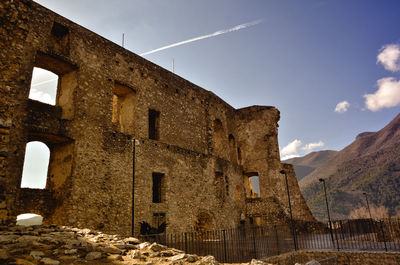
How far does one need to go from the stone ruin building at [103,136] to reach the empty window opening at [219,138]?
1.34 m

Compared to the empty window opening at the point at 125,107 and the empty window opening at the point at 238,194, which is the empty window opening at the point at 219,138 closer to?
the empty window opening at the point at 238,194

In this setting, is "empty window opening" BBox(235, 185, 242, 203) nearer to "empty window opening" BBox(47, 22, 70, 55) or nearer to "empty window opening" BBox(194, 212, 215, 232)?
"empty window opening" BBox(194, 212, 215, 232)

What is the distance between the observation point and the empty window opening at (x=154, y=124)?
573 inches

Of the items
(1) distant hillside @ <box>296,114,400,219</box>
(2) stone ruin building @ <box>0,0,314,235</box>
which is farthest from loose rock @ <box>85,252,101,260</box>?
(1) distant hillside @ <box>296,114,400,219</box>

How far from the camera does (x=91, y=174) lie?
10.6 meters

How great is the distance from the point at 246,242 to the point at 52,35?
12.1 meters

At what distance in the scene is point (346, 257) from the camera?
36.9ft

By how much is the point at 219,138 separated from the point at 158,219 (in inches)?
352

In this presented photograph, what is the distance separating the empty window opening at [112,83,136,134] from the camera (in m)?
13.2

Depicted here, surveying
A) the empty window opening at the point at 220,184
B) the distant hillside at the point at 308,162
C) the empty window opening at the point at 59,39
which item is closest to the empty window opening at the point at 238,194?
the empty window opening at the point at 220,184

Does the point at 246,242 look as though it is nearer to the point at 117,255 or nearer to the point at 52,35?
the point at 117,255

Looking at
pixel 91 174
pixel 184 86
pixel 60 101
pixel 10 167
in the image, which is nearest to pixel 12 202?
pixel 10 167

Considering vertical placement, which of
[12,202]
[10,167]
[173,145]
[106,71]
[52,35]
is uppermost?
[52,35]

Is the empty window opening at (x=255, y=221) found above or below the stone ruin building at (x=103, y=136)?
below
